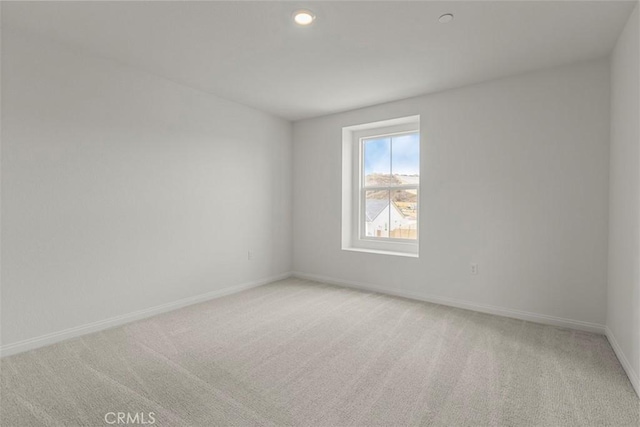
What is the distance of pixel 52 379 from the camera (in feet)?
6.60

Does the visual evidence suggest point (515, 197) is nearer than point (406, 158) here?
Yes

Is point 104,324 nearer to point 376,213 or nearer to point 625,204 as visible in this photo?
point 376,213

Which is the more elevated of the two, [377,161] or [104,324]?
[377,161]

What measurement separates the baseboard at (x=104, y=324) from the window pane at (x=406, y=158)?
2561mm

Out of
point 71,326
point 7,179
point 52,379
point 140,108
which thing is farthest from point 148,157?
point 52,379

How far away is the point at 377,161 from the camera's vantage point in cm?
443

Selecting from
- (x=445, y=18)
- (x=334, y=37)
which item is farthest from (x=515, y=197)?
(x=334, y=37)

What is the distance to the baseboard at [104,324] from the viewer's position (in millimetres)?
2350

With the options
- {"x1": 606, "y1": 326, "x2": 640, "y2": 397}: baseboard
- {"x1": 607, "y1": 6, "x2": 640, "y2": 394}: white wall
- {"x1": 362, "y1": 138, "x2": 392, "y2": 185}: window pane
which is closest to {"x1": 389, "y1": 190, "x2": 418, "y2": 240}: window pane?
{"x1": 362, "y1": 138, "x2": 392, "y2": 185}: window pane

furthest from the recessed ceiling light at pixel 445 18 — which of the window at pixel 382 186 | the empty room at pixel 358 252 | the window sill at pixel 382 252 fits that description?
the window sill at pixel 382 252

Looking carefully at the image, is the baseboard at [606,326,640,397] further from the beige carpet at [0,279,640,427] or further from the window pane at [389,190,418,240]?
the window pane at [389,190,418,240]

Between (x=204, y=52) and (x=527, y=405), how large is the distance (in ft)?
11.1

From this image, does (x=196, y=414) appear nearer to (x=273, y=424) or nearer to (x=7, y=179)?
(x=273, y=424)

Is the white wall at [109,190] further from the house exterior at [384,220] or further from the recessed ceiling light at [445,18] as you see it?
the recessed ceiling light at [445,18]
